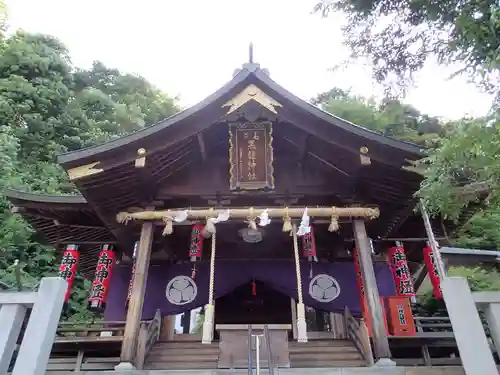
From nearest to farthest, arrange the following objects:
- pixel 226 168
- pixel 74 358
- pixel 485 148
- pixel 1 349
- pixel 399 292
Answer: pixel 485 148 < pixel 1 349 < pixel 74 358 < pixel 226 168 < pixel 399 292

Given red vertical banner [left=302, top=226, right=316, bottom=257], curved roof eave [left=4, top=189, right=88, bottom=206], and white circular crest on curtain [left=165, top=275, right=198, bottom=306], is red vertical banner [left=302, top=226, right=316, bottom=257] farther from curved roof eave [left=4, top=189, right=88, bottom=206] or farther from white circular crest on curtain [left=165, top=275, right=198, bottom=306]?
curved roof eave [left=4, top=189, right=88, bottom=206]

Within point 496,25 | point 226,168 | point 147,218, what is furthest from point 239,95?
point 496,25

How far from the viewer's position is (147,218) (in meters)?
8.46

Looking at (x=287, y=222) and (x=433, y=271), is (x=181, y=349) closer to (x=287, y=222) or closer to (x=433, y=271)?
(x=287, y=222)

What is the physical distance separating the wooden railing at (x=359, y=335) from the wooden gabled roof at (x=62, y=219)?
571 centimetres

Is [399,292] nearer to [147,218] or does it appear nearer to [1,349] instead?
[147,218]

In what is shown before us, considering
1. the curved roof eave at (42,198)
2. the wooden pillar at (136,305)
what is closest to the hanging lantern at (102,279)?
the curved roof eave at (42,198)

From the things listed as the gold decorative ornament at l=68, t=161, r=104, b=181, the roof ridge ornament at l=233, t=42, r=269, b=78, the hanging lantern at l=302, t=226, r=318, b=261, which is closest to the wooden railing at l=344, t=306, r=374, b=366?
the hanging lantern at l=302, t=226, r=318, b=261

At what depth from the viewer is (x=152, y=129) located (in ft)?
27.3

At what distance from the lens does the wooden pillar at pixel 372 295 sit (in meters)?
6.99

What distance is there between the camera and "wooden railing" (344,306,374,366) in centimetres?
761

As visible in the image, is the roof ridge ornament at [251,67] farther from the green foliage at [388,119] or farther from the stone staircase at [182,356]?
the green foliage at [388,119]

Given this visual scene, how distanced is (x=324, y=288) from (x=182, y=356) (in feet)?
10.7

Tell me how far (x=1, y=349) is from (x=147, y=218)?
3.60 m
